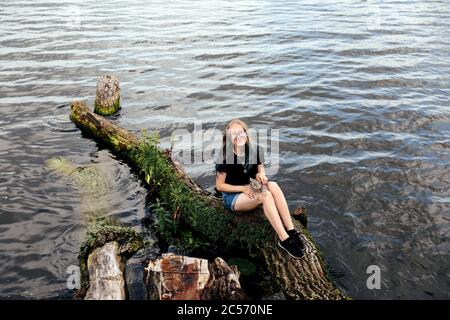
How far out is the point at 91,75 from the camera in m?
16.6

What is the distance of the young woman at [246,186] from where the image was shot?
6.17 m

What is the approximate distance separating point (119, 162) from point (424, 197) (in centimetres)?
748

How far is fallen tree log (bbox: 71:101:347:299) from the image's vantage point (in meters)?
5.91

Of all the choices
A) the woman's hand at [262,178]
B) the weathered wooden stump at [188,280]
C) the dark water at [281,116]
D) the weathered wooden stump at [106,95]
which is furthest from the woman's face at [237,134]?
the weathered wooden stump at [106,95]

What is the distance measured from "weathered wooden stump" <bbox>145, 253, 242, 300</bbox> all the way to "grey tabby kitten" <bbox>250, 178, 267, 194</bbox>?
146 centimetres

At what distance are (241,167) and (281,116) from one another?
6.35m

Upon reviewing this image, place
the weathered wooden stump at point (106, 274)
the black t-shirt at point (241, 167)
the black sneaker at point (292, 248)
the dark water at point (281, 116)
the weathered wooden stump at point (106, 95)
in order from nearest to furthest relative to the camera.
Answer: the weathered wooden stump at point (106, 274), the black sneaker at point (292, 248), the black t-shirt at point (241, 167), the dark water at point (281, 116), the weathered wooden stump at point (106, 95)

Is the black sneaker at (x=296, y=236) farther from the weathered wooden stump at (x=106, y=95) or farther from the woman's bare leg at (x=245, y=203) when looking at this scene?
the weathered wooden stump at (x=106, y=95)

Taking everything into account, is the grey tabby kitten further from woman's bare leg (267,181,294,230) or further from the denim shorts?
the denim shorts

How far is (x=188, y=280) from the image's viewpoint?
17.6 feet

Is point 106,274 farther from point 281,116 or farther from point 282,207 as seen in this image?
point 281,116

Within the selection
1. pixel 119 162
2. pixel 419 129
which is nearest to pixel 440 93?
pixel 419 129

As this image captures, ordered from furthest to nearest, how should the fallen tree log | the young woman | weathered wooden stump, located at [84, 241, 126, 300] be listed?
the young woman
the fallen tree log
weathered wooden stump, located at [84, 241, 126, 300]

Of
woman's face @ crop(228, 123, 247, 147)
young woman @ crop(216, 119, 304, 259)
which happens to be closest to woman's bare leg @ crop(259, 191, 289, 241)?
young woman @ crop(216, 119, 304, 259)
